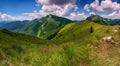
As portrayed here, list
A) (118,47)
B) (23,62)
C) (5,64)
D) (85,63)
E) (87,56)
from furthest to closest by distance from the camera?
1. (118,47)
2. (87,56)
3. (85,63)
4. (23,62)
5. (5,64)

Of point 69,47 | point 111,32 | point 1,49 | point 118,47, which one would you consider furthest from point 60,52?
point 111,32

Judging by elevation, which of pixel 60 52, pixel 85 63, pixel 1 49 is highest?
pixel 1 49

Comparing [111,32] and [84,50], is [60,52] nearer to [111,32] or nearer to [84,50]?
[84,50]

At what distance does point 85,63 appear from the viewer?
209 feet

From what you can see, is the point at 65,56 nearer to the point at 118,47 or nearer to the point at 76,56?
the point at 76,56

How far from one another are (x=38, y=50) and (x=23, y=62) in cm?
1031

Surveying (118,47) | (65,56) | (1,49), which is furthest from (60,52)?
(118,47)

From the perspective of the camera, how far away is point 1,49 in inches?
2330

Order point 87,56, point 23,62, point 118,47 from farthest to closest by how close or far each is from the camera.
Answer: point 118,47, point 87,56, point 23,62

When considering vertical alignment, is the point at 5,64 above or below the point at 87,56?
above

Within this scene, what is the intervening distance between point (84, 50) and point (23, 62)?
88.6ft

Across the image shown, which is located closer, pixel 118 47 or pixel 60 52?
pixel 60 52

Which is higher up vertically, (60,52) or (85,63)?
(60,52)

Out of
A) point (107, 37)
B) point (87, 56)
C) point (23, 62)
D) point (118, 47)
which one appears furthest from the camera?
point (107, 37)
